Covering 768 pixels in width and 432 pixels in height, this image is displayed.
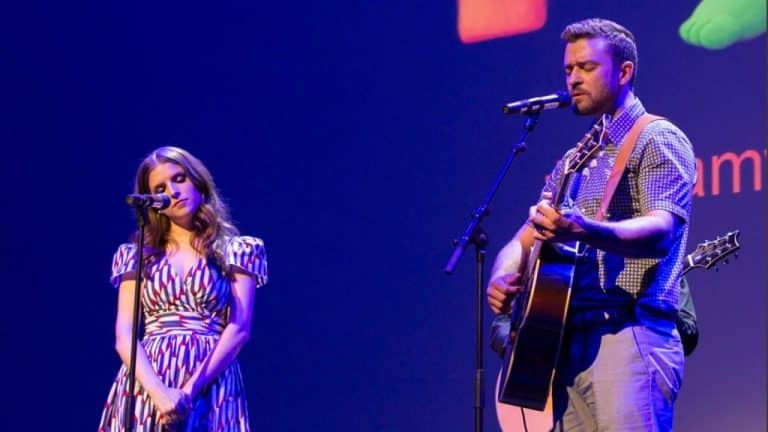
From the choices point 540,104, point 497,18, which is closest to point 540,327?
point 540,104

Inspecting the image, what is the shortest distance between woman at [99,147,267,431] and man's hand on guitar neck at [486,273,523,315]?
134 cm

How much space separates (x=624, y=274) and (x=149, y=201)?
6.17ft

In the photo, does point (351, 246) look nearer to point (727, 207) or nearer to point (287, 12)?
point (287, 12)

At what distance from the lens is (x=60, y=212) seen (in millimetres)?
6570

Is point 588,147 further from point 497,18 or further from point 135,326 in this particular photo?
point 497,18

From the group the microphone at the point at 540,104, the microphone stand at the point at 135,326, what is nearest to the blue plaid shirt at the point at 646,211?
the microphone at the point at 540,104

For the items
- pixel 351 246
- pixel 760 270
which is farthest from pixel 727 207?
pixel 351 246

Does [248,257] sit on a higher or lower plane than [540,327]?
higher

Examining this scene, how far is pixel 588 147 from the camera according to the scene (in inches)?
126

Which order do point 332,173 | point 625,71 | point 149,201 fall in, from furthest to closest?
point 332,173 → point 149,201 → point 625,71

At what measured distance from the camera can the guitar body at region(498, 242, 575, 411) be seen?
3006mm

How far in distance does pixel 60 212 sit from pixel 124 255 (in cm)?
223

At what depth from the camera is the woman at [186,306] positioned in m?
4.24

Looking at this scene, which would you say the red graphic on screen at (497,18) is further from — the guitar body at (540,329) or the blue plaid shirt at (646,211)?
the guitar body at (540,329)
